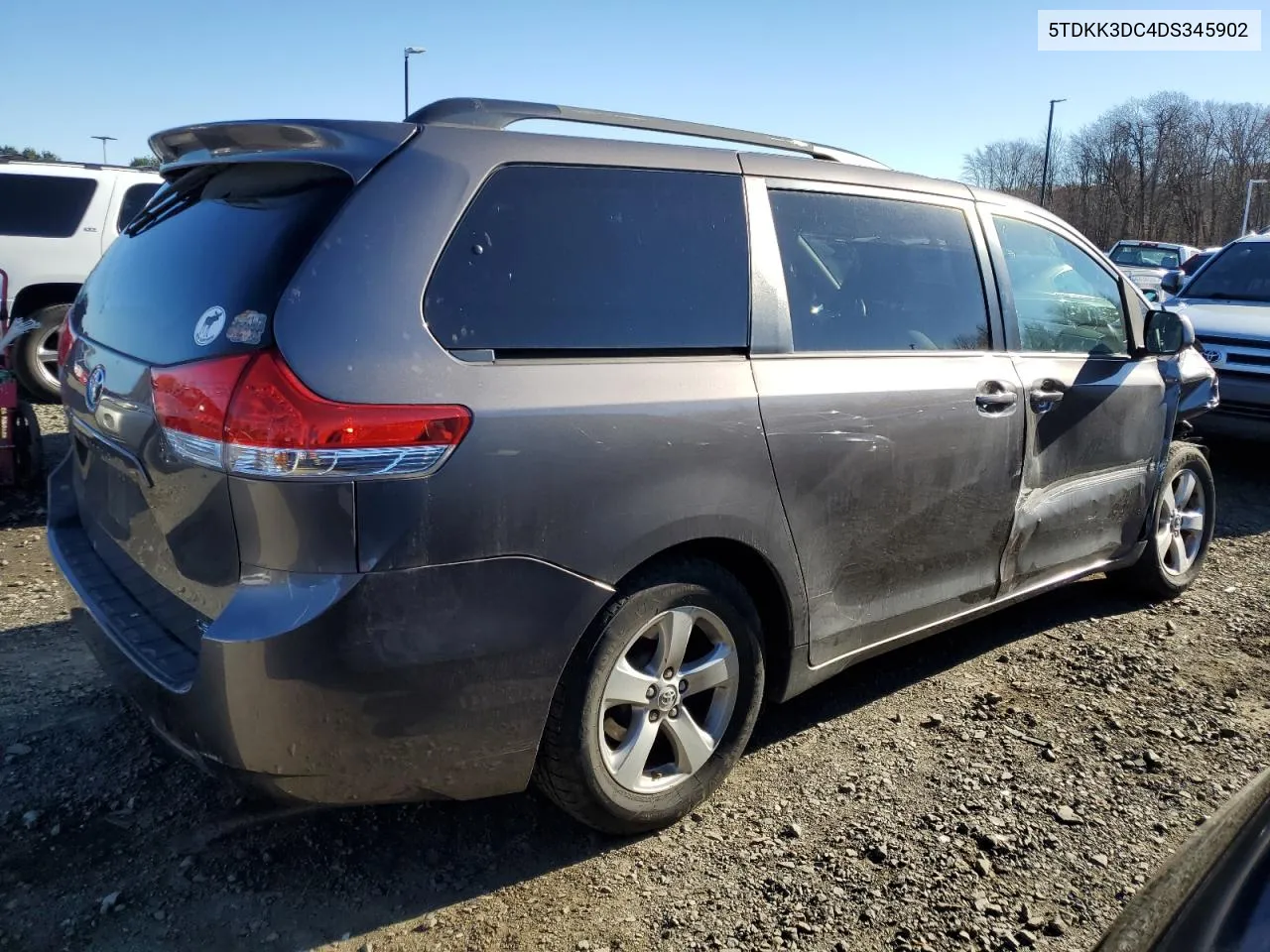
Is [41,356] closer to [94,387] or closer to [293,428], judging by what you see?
[94,387]

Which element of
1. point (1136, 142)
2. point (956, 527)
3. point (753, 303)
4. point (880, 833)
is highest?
point (1136, 142)

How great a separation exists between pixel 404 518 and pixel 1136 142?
59340 mm

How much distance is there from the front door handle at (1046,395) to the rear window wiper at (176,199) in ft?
9.26

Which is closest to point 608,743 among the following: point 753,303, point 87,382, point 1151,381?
point 753,303

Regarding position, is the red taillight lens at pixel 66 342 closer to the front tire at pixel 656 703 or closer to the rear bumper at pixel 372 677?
the rear bumper at pixel 372 677

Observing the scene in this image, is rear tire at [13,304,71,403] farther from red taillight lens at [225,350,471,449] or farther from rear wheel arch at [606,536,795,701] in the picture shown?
rear wheel arch at [606,536,795,701]

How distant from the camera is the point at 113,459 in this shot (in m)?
2.58

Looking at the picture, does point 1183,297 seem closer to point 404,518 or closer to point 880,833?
point 880,833

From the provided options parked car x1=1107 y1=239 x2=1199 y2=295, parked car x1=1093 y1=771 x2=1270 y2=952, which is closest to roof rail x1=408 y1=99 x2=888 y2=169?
parked car x1=1093 y1=771 x2=1270 y2=952

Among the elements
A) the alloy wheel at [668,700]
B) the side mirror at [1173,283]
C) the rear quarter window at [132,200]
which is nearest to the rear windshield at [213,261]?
the alloy wheel at [668,700]

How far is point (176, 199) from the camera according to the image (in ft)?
9.20

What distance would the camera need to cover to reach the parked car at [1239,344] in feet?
23.5

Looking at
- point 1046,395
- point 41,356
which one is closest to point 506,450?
point 1046,395

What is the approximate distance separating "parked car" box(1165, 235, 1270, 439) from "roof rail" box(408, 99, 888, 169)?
5078 mm
